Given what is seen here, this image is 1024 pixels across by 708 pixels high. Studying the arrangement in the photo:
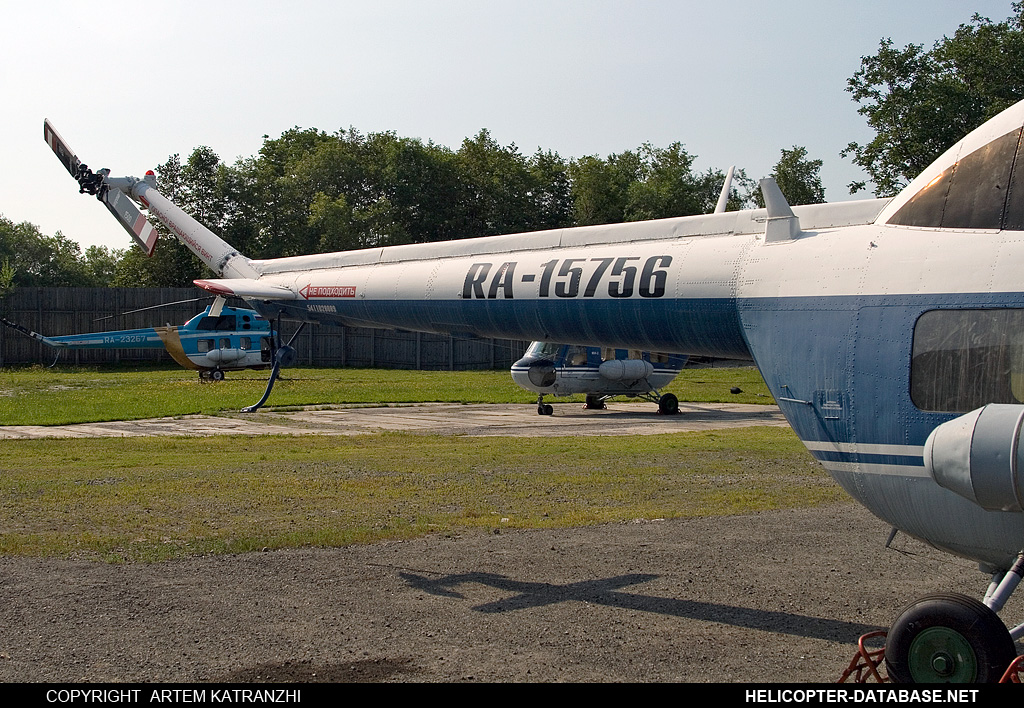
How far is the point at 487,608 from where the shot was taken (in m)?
7.54

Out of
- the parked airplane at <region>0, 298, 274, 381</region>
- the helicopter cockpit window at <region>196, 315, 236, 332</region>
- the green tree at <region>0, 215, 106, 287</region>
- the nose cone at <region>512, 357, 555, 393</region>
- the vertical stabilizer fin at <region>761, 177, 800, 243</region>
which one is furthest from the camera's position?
the green tree at <region>0, 215, 106, 287</region>

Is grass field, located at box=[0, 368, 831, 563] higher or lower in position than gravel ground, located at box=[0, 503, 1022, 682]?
higher

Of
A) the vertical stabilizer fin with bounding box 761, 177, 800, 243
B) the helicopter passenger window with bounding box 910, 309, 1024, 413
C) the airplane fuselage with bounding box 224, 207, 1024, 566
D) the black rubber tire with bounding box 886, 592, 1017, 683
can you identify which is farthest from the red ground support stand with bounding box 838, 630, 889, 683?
the vertical stabilizer fin with bounding box 761, 177, 800, 243

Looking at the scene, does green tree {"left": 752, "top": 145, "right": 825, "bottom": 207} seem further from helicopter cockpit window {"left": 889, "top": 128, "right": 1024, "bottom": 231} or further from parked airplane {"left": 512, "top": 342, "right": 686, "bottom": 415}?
helicopter cockpit window {"left": 889, "top": 128, "right": 1024, "bottom": 231}

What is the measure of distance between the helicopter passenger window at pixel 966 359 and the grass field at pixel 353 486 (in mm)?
5408

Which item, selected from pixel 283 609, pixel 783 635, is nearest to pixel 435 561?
pixel 283 609

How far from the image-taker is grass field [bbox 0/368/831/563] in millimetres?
10000

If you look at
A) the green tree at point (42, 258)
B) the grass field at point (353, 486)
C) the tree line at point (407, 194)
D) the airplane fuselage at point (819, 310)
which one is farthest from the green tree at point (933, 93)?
the green tree at point (42, 258)

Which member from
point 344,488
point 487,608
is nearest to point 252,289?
point 344,488

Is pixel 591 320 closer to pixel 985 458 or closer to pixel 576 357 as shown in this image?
pixel 985 458

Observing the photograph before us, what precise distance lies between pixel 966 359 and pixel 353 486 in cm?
875

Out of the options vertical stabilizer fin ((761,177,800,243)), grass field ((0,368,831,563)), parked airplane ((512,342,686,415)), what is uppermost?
vertical stabilizer fin ((761,177,800,243))

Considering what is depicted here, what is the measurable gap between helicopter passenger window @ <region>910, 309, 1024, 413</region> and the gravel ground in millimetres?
1937

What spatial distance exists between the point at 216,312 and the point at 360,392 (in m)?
9.01
